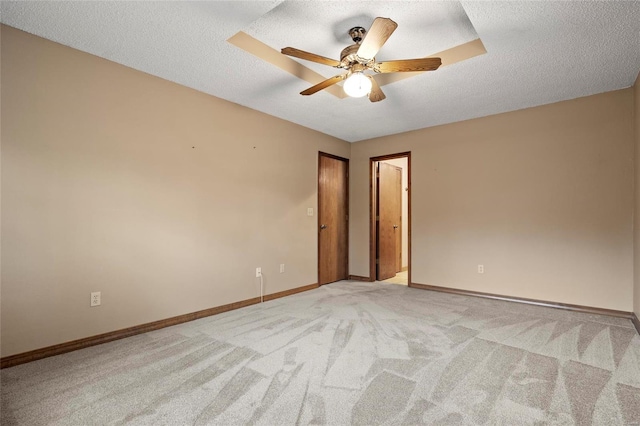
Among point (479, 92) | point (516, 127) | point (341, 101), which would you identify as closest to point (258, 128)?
point (341, 101)

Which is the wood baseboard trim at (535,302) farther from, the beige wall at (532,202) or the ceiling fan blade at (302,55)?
the ceiling fan blade at (302,55)

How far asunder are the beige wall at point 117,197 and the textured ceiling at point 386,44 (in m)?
0.28

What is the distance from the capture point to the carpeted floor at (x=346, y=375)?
1.64 m

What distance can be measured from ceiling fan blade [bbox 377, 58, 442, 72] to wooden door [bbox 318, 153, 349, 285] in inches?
104

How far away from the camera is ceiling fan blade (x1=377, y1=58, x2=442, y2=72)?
2.18m

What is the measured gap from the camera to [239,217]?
146 inches

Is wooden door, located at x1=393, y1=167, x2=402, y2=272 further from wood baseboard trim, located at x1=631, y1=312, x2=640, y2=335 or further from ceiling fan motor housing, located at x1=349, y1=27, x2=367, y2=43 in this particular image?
ceiling fan motor housing, located at x1=349, y1=27, x2=367, y2=43

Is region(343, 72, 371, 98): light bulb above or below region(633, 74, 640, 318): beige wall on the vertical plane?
above

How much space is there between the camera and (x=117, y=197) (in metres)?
2.72

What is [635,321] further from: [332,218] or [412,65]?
[332,218]

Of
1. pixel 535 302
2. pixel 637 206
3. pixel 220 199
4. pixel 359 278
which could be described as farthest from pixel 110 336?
pixel 637 206

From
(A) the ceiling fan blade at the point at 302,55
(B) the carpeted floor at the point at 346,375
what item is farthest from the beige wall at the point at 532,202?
(A) the ceiling fan blade at the point at 302,55

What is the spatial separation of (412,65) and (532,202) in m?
2.65

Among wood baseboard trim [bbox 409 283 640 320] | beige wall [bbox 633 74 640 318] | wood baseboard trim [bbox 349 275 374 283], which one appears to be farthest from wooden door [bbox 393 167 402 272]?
beige wall [bbox 633 74 640 318]
